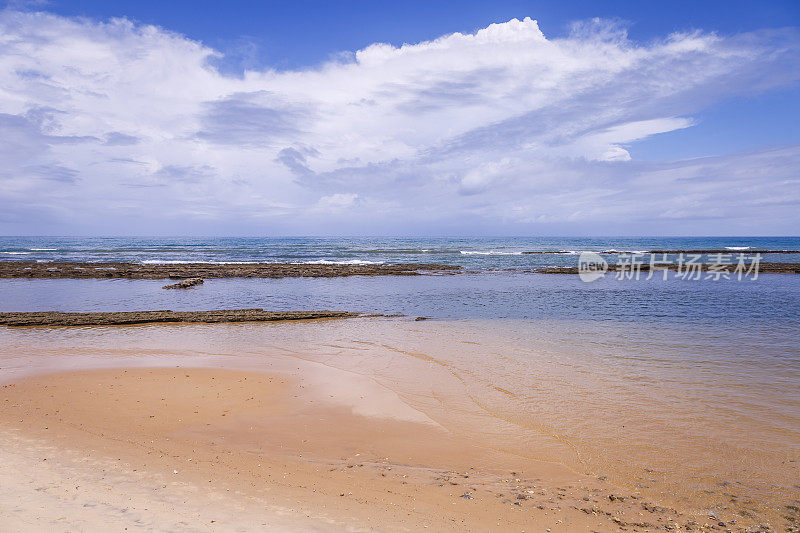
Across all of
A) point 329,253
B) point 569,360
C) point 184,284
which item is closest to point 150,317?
point 184,284

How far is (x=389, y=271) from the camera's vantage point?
3469 cm

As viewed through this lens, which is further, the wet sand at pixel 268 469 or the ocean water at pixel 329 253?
the ocean water at pixel 329 253

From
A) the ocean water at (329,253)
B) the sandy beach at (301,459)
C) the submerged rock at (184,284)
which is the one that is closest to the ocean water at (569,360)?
the sandy beach at (301,459)

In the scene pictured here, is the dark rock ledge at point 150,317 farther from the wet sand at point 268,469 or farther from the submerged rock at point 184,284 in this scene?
the submerged rock at point 184,284

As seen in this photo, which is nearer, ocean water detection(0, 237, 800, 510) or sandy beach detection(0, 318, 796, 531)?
sandy beach detection(0, 318, 796, 531)

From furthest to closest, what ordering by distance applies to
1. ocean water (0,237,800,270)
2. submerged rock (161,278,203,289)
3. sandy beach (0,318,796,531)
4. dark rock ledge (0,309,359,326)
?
ocean water (0,237,800,270), submerged rock (161,278,203,289), dark rock ledge (0,309,359,326), sandy beach (0,318,796,531)

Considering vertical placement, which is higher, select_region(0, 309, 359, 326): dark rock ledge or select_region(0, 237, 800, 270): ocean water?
select_region(0, 237, 800, 270): ocean water

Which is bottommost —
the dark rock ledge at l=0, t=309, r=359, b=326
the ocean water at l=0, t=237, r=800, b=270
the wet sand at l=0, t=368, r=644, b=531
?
the dark rock ledge at l=0, t=309, r=359, b=326

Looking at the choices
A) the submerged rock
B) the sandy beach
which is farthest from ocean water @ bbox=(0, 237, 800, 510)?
the submerged rock

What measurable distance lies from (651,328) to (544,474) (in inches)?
413

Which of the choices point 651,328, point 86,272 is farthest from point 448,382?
point 86,272

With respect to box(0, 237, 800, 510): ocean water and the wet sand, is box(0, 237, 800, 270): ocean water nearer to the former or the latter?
box(0, 237, 800, 510): ocean water

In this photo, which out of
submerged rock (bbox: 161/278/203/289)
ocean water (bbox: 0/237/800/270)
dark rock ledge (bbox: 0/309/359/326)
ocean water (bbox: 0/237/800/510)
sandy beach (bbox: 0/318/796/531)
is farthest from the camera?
ocean water (bbox: 0/237/800/270)

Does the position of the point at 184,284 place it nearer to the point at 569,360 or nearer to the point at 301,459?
the point at 569,360
